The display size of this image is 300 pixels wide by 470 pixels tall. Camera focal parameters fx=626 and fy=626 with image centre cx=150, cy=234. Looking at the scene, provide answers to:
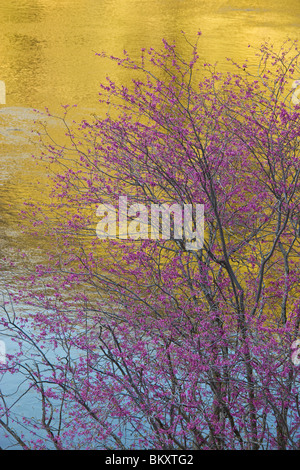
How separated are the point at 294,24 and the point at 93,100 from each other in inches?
267

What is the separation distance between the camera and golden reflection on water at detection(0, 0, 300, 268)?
6805 millimetres

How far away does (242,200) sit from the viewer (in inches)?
118

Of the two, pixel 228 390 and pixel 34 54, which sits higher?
pixel 34 54

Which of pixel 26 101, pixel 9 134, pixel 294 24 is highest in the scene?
pixel 294 24

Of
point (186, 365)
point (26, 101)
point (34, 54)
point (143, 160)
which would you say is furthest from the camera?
point (34, 54)

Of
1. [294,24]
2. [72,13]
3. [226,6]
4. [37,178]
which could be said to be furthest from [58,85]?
[226,6]

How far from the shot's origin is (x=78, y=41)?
37.9 feet

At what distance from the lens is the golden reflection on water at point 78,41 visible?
22.3 feet
